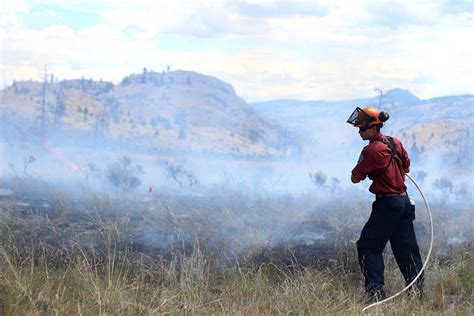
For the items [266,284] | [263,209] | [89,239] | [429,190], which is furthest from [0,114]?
[266,284]

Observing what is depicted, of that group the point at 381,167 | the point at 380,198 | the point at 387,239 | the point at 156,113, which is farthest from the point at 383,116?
the point at 156,113

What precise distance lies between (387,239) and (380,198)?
345 mm

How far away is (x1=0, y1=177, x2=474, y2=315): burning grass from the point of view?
18.8 ft

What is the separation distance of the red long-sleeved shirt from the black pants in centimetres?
9

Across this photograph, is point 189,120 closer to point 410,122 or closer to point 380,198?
point 410,122

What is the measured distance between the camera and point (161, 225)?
10906mm

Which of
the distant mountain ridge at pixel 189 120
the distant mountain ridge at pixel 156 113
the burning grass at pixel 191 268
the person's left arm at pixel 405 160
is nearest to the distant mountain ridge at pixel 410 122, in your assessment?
the distant mountain ridge at pixel 189 120

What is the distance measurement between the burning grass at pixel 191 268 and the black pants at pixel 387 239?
25cm

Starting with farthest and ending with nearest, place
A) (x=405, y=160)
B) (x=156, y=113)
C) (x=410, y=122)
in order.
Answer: (x=410, y=122) → (x=156, y=113) → (x=405, y=160)

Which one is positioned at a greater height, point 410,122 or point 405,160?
point 405,160

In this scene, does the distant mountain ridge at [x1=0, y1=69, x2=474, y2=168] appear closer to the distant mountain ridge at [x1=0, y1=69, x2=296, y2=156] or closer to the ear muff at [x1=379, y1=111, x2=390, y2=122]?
the distant mountain ridge at [x1=0, y1=69, x2=296, y2=156]

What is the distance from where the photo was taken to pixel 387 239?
22.0 feet

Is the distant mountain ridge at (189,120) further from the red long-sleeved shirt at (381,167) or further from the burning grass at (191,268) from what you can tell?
the red long-sleeved shirt at (381,167)

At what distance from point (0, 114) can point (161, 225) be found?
31.1 meters
